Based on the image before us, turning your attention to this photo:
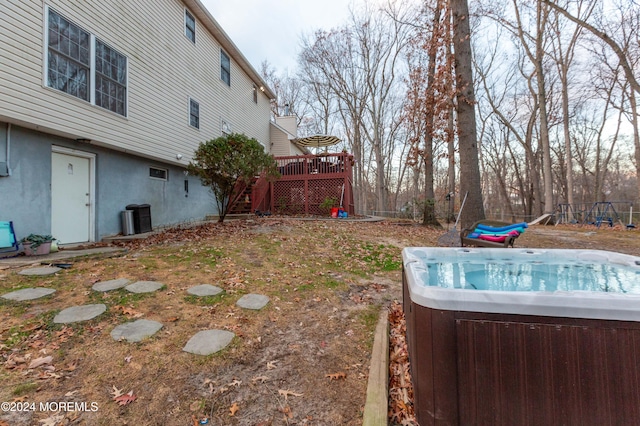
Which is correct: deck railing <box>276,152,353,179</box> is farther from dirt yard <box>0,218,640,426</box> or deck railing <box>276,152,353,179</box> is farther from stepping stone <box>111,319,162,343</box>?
stepping stone <box>111,319,162,343</box>

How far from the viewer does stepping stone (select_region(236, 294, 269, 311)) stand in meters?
3.22

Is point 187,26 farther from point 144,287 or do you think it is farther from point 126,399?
point 126,399

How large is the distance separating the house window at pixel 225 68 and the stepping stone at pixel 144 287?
9.95 meters

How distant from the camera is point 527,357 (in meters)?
1.51

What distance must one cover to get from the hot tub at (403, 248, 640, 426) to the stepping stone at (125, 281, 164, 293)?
10.4 ft

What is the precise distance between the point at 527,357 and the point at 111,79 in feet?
28.8

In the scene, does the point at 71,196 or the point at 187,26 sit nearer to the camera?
the point at 71,196

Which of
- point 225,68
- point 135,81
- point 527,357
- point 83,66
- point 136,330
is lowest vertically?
point 136,330

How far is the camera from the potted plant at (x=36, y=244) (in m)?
4.95

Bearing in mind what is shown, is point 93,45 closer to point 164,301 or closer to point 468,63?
point 164,301

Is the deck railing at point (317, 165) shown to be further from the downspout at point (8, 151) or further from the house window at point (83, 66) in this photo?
the downspout at point (8, 151)

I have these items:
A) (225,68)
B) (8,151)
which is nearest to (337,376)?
(8,151)

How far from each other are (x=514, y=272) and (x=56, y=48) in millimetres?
8687

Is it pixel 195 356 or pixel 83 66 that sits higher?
pixel 83 66
